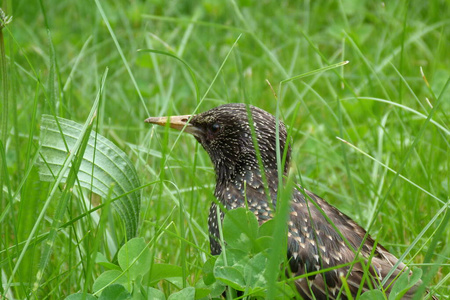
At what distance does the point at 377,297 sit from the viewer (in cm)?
224

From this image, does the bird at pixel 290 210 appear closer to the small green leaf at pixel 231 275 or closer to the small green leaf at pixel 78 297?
the small green leaf at pixel 231 275

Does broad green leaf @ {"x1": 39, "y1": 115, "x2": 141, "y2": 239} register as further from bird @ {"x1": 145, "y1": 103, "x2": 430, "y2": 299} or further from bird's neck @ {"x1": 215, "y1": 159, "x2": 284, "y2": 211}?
bird's neck @ {"x1": 215, "y1": 159, "x2": 284, "y2": 211}

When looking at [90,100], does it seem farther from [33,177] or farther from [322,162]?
[33,177]

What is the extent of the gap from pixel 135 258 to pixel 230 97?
245cm

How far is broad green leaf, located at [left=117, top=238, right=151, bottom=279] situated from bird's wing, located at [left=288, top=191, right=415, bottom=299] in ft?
1.74

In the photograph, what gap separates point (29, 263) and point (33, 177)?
29cm

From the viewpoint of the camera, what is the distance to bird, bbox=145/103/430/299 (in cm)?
252

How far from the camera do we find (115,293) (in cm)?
226

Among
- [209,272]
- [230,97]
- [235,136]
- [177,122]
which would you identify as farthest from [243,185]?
[230,97]

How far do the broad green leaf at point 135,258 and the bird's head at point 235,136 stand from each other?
0.71 metres

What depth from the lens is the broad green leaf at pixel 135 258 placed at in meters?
2.31

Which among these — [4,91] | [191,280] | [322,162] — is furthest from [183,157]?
[4,91]

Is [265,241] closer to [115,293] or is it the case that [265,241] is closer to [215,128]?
[115,293]

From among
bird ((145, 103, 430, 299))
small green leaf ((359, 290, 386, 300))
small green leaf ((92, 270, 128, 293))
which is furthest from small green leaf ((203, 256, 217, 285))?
small green leaf ((359, 290, 386, 300))
